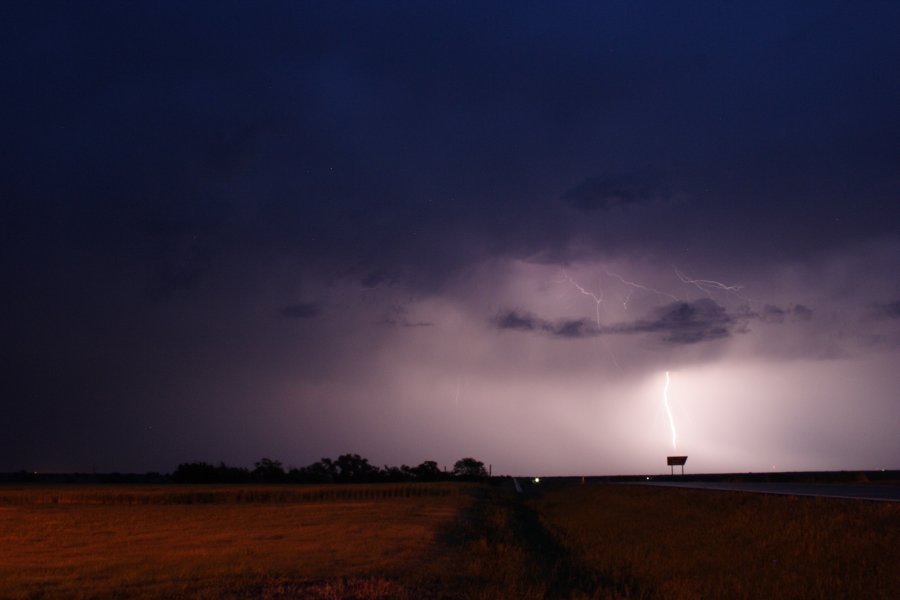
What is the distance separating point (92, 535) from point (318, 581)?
51.3ft

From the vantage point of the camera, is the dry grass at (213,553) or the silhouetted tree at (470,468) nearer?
the dry grass at (213,553)

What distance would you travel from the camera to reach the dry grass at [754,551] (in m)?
18.1

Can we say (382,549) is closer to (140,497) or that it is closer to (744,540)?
(744,540)

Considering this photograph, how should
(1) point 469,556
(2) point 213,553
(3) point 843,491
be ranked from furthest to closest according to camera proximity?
(3) point 843,491, (1) point 469,556, (2) point 213,553

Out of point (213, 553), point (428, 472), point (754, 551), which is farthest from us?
point (428, 472)

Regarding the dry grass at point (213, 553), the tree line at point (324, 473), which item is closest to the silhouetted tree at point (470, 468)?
the tree line at point (324, 473)

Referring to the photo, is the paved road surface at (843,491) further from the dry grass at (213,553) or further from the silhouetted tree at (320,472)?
the silhouetted tree at (320,472)

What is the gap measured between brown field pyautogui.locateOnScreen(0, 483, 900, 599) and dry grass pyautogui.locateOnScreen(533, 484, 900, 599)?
6cm

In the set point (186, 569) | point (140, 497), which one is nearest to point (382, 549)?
point (186, 569)

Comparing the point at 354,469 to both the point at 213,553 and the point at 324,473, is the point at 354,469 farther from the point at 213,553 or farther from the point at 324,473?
the point at 213,553

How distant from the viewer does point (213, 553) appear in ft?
74.4

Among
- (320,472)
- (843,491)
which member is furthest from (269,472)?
(843,491)

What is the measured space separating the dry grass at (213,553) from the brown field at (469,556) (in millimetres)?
58

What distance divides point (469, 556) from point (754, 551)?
26.3ft
